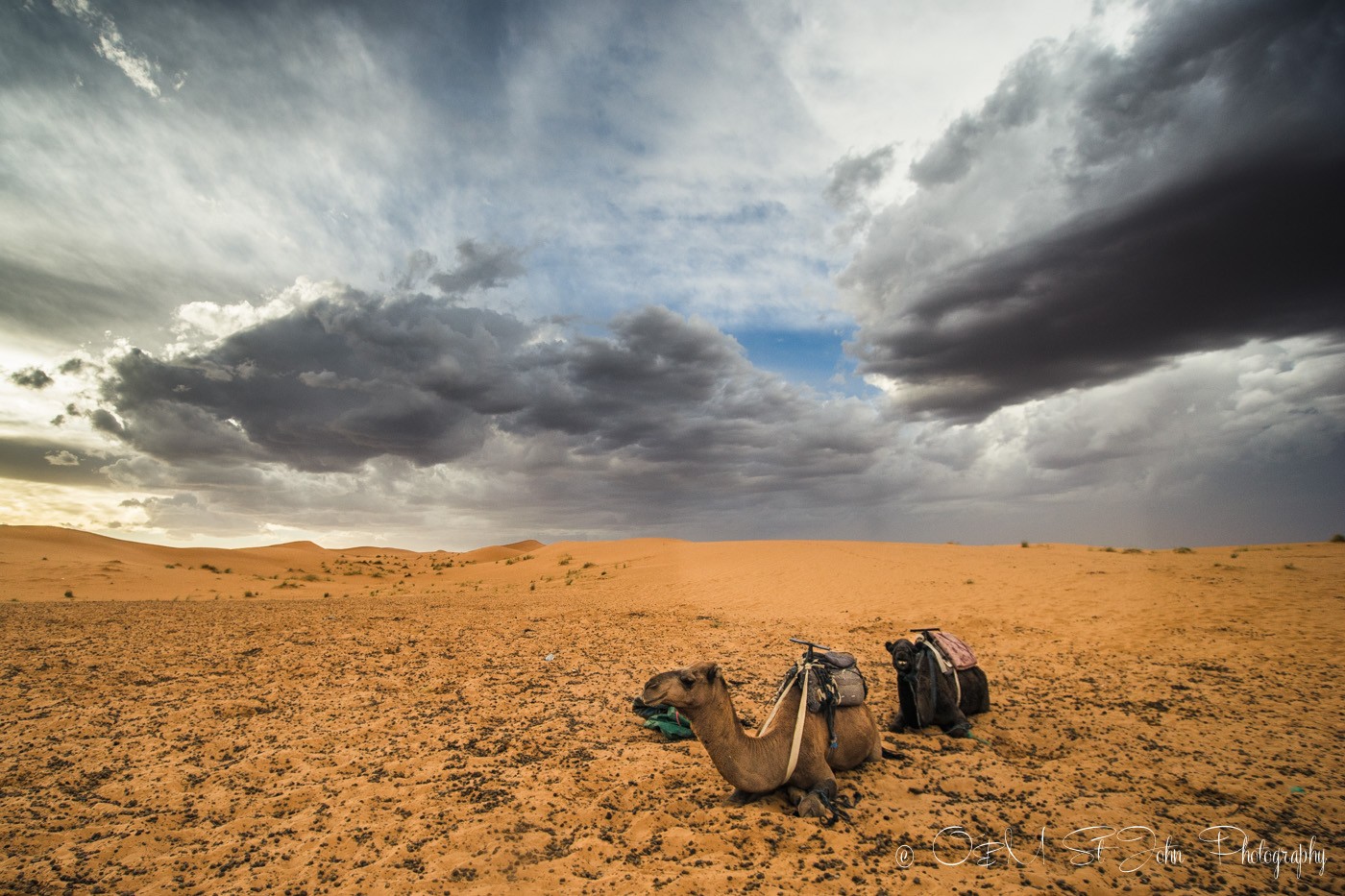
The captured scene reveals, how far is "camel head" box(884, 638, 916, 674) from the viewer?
7375 mm

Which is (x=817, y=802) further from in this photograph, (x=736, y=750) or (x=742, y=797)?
(x=736, y=750)

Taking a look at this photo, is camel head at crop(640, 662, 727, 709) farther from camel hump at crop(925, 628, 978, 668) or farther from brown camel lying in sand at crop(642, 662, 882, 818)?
camel hump at crop(925, 628, 978, 668)

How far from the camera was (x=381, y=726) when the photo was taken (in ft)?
24.5

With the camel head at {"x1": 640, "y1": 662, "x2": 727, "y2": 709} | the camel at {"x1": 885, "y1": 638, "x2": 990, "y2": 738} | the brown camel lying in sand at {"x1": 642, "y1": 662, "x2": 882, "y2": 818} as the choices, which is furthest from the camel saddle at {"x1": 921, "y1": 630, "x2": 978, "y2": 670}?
the camel head at {"x1": 640, "y1": 662, "x2": 727, "y2": 709}

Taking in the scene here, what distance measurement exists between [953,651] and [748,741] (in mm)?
3946

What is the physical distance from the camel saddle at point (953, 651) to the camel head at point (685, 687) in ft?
13.2

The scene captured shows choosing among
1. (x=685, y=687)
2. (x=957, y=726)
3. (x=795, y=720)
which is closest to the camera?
(x=685, y=687)

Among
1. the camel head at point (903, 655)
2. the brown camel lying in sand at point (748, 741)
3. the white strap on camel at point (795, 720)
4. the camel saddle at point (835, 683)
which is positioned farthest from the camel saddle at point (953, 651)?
the white strap on camel at point (795, 720)

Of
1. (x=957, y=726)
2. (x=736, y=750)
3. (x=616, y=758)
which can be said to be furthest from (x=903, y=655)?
(x=616, y=758)

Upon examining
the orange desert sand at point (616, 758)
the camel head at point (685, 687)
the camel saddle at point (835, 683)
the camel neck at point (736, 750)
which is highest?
the camel head at point (685, 687)

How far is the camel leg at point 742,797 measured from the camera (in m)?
5.18

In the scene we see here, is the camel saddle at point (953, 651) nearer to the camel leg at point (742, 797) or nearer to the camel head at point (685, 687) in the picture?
the camel leg at point (742, 797)

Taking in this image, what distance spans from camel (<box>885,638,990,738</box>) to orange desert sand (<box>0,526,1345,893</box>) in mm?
305

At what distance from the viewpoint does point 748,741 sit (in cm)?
508
